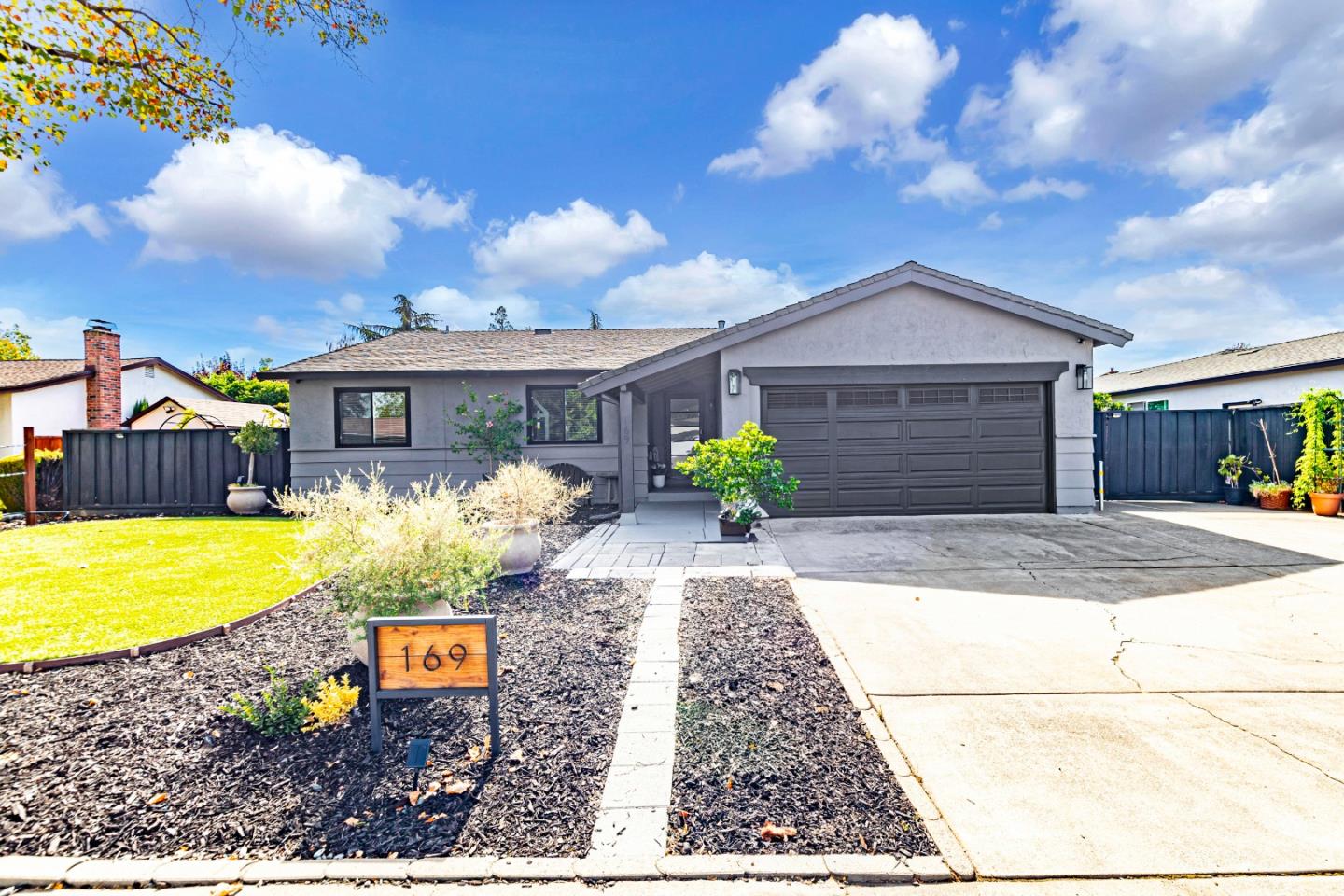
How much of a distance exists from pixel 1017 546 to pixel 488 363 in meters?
10.8

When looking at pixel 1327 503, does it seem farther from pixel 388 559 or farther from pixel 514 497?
pixel 388 559

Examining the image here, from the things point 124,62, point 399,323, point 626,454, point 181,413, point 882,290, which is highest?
point 399,323

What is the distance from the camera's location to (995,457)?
1013cm

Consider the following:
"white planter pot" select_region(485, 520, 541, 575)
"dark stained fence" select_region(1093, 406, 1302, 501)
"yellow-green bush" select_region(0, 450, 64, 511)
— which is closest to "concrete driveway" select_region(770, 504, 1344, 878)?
"white planter pot" select_region(485, 520, 541, 575)

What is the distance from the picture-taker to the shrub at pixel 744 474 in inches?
331

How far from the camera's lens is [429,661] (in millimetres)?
2990

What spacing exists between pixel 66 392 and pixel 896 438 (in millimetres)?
24125

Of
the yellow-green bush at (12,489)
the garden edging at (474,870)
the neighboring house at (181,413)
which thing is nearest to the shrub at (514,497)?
the garden edging at (474,870)

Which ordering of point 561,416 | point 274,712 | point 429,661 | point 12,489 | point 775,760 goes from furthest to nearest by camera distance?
1. point 561,416
2. point 12,489
3. point 274,712
4. point 429,661
5. point 775,760

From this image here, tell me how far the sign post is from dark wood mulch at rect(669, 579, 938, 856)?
1129mm

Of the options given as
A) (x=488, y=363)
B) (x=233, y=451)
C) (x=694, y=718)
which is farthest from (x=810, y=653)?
(x=233, y=451)

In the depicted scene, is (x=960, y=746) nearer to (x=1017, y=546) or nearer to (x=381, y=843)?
(x=381, y=843)

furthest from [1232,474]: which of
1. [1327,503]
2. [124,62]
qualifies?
[124,62]

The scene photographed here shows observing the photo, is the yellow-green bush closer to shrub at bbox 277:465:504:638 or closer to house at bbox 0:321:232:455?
house at bbox 0:321:232:455
